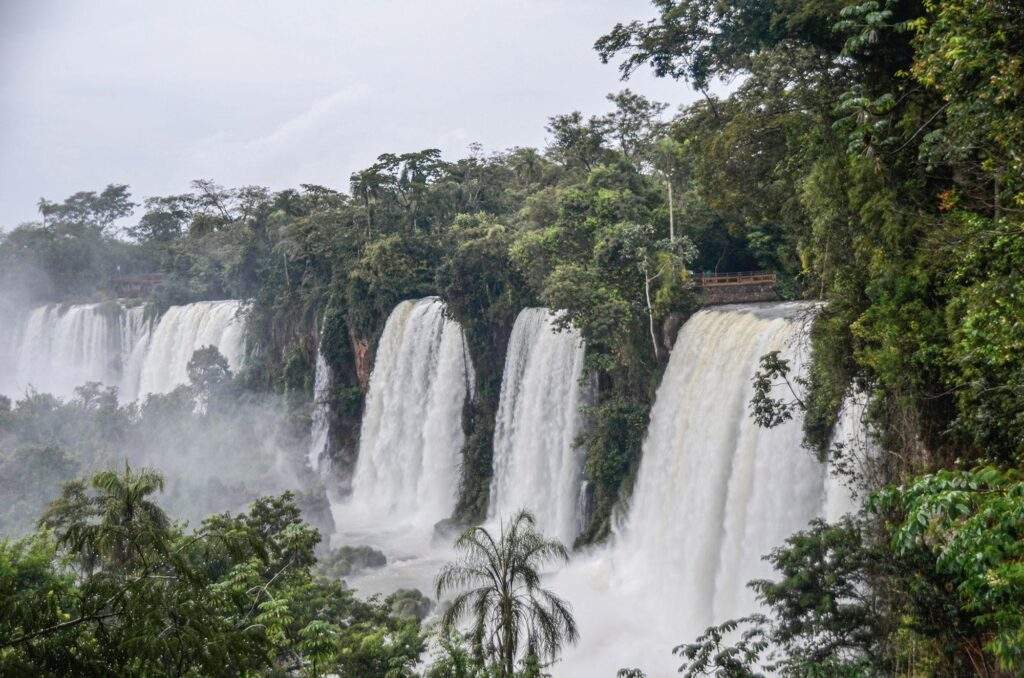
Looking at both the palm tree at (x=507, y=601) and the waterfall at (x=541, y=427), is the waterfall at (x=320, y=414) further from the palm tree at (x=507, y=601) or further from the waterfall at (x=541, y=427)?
the palm tree at (x=507, y=601)

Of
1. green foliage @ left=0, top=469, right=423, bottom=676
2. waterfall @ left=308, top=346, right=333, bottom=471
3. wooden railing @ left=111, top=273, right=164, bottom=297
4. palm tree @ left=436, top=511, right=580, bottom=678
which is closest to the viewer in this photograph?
green foliage @ left=0, top=469, right=423, bottom=676

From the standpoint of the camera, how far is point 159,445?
119 ft

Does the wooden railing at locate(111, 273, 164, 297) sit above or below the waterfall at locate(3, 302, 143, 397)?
above

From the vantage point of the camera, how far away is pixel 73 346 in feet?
164

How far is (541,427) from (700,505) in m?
8.11

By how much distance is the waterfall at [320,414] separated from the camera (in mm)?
33844

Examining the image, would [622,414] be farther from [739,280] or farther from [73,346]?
[73,346]

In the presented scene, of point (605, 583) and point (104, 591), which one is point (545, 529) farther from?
point (104, 591)

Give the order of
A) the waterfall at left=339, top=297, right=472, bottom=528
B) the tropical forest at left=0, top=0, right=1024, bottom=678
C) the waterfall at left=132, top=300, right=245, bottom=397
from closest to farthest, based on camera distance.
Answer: the tropical forest at left=0, top=0, right=1024, bottom=678
the waterfall at left=339, top=297, right=472, bottom=528
the waterfall at left=132, top=300, right=245, bottom=397

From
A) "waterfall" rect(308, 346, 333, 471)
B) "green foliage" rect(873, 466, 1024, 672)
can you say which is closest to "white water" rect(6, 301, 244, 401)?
"waterfall" rect(308, 346, 333, 471)

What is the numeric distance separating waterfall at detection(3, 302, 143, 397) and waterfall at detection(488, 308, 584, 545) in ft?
107

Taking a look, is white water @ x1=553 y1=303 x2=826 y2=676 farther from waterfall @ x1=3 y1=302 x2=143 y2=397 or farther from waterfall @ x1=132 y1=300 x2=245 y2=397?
waterfall @ x1=3 y1=302 x2=143 y2=397

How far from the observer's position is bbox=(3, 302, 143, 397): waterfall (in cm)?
4859

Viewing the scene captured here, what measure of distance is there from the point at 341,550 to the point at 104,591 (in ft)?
63.5
